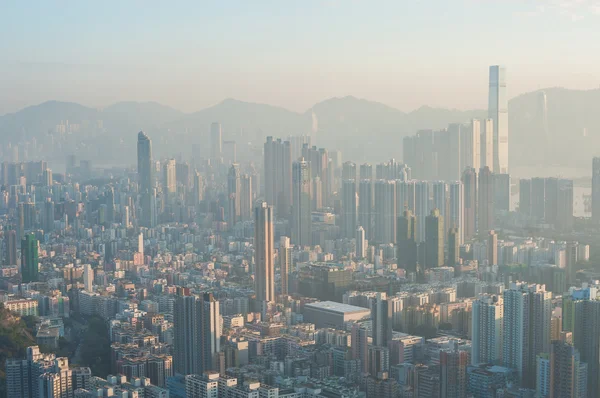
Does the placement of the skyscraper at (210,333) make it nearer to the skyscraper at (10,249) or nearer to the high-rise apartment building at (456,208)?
the skyscraper at (10,249)

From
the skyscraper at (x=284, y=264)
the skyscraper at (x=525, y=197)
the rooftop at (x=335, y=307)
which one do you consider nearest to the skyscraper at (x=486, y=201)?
the skyscraper at (x=525, y=197)

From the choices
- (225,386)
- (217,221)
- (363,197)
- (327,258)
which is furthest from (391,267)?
(225,386)

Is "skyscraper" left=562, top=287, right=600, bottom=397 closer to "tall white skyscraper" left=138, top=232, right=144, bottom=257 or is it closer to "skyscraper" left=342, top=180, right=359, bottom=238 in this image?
"skyscraper" left=342, top=180, right=359, bottom=238

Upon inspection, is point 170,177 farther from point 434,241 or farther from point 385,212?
point 434,241

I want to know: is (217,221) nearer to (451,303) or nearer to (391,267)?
(391,267)

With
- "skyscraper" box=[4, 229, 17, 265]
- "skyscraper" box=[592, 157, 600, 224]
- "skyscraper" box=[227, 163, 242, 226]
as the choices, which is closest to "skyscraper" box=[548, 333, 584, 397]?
"skyscraper" box=[592, 157, 600, 224]
